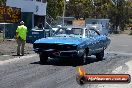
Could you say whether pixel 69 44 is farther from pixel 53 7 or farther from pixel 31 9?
pixel 53 7

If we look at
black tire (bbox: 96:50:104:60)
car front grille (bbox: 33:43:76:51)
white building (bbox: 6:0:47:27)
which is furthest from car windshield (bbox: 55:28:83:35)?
white building (bbox: 6:0:47:27)

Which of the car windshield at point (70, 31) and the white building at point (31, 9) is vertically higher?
the white building at point (31, 9)

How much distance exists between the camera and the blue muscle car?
14.7 m

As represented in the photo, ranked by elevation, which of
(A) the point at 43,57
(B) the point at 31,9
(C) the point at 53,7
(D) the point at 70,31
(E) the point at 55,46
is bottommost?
(A) the point at 43,57

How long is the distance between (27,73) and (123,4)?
85.2m

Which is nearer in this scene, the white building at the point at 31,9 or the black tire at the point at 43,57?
the black tire at the point at 43,57

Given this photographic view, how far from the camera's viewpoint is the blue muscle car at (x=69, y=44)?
48.1 ft

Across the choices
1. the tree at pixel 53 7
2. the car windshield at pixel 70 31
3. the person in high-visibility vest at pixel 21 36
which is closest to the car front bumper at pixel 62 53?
the car windshield at pixel 70 31

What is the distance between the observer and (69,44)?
14555 millimetres

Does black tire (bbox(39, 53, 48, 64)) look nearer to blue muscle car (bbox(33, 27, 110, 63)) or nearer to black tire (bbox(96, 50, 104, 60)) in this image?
blue muscle car (bbox(33, 27, 110, 63))

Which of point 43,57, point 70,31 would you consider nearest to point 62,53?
point 43,57

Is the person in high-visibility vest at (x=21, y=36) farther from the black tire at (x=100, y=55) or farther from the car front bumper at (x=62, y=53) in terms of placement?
the car front bumper at (x=62, y=53)

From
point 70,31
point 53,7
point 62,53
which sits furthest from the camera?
point 53,7

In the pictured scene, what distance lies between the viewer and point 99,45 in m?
17.3
